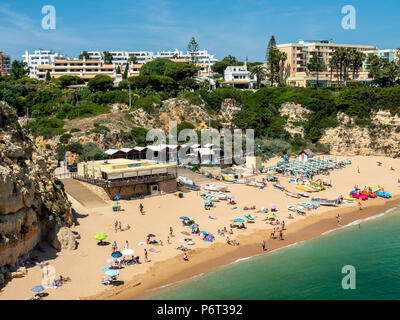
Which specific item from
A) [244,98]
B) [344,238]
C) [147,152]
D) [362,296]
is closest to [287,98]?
[244,98]

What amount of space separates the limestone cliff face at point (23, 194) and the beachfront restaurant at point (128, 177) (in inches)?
205

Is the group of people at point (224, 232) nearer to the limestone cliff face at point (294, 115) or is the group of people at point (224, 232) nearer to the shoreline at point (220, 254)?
the shoreline at point (220, 254)

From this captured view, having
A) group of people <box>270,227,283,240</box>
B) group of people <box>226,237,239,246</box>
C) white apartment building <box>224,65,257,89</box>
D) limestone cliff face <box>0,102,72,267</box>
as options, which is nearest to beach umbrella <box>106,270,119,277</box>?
limestone cliff face <box>0,102,72,267</box>

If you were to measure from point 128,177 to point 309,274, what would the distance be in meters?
17.6

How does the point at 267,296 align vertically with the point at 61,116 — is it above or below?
below

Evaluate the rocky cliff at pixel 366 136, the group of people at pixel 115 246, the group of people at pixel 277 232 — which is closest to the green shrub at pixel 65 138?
the group of people at pixel 115 246

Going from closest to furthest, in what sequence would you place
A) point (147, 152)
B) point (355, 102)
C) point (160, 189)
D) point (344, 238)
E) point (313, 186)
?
point (344, 238)
point (160, 189)
point (313, 186)
point (147, 152)
point (355, 102)

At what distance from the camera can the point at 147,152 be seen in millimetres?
47688

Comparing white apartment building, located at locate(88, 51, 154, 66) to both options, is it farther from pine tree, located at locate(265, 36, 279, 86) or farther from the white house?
the white house

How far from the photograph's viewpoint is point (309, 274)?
24.4 metres

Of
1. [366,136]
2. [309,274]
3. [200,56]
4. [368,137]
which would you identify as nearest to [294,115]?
[366,136]

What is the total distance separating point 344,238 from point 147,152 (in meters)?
24.5
